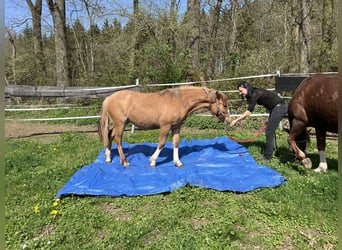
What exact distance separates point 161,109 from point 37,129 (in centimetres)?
591

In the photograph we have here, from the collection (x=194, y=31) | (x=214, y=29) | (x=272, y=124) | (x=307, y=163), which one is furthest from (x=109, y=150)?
(x=214, y=29)

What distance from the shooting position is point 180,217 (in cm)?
332

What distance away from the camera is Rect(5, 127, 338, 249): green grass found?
2.85 meters

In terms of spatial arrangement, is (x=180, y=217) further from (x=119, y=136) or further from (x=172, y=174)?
(x=119, y=136)

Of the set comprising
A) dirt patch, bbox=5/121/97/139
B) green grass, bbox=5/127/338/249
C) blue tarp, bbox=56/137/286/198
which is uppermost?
dirt patch, bbox=5/121/97/139

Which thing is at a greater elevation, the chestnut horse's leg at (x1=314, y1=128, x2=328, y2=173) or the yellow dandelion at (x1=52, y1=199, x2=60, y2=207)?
the chestnut horse's leg at (x1=314, y1=128, x2=328, y2=173)

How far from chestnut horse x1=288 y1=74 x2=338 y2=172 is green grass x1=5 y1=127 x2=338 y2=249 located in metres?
0.51

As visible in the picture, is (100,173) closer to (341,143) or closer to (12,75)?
(341,143)

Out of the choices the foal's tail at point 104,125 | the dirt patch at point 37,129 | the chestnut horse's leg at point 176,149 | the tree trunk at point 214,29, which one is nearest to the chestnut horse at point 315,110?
the chestnut horse's leg at point 176,149

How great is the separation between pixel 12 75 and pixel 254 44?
51.6 feet

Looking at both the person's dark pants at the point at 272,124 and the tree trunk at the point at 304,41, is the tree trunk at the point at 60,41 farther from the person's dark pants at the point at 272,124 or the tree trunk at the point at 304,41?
the tree trunk at the point at 304,41

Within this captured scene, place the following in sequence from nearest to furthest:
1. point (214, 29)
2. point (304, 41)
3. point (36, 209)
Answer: point (36, 209) < point (304, 41) < point (214, 29)

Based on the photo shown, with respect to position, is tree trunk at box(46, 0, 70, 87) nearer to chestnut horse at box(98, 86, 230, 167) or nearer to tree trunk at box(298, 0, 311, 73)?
chestnut horse at box(98, 86, 230, 167)

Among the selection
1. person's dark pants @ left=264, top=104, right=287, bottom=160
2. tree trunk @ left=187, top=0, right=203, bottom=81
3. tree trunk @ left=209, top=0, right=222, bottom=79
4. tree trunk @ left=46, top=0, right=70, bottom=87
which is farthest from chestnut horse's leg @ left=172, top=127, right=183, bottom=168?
tree trunk @ left=209, top=0, right=222, bottom=79
